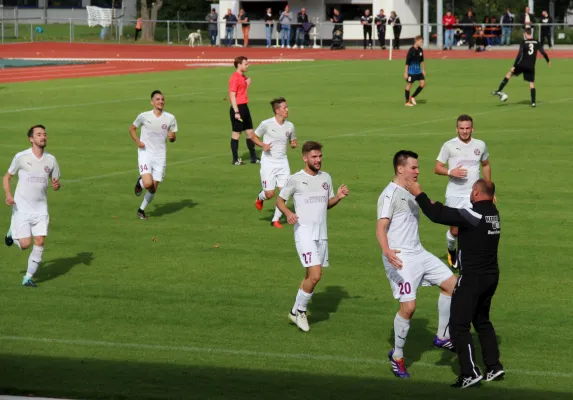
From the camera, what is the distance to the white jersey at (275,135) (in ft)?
62.4

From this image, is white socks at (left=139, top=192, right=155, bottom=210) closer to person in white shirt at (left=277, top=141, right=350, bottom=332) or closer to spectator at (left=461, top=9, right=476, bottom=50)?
person in white shirt at (left=277, top=141, right=350, bottom=332)

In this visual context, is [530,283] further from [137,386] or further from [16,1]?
[16,1]

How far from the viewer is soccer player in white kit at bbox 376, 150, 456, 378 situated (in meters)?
11.4

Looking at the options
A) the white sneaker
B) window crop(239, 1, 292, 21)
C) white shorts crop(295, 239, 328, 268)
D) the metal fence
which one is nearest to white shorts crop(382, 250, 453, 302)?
white shorts crop(295, 239, 328, 268)

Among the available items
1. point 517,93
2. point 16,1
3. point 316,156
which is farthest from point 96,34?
point 316,156

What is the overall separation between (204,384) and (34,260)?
4904 mm

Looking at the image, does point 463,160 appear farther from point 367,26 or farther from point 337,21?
point 367,26

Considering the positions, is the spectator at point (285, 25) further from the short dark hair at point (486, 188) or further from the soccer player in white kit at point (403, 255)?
the short dark hair at point (486, 188)

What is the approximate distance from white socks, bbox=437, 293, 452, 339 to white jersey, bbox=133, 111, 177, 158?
9.05 m

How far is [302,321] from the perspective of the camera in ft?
43.7

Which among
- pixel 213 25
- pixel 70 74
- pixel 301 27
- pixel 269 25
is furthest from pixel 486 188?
pixel 213 25

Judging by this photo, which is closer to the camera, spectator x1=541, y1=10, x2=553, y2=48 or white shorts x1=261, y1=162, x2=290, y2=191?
white shorts x1=261, y1=162, x2=290, y2=191

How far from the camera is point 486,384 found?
11266 mm

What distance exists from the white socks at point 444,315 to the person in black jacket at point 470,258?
2.09 feet
